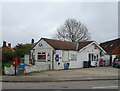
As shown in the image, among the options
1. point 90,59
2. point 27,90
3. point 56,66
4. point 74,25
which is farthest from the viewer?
point 74,25

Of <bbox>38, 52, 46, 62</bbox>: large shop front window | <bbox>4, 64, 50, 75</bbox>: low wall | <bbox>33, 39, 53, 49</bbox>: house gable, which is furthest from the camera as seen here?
<bbox>38, 52, 46, 62</bbox>: large shop front window

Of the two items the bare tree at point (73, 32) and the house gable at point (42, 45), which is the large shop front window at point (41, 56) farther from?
the bare tree at point (73, 32)

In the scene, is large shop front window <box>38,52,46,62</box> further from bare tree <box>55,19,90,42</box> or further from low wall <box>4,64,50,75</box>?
bare tree <box>55,19,90,42</box>

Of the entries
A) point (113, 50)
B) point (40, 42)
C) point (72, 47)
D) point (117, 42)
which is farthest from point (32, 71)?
point (117, 42)

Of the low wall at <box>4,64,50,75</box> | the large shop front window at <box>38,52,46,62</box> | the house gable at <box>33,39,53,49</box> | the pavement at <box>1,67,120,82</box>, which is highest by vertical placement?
the house gable at <box>33,39,53,49</box>

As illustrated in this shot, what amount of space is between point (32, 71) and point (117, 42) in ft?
85.0

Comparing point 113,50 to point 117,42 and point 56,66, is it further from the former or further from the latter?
point 56,66

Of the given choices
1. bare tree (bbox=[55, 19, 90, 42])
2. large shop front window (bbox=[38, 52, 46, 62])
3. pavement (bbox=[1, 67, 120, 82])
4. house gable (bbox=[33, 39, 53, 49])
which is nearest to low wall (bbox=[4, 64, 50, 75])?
pavement (bbox=[1, 67, 120, 82])

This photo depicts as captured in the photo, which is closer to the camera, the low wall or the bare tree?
the low wall

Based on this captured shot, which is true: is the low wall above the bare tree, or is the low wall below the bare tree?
below

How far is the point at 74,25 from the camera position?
47.3 m

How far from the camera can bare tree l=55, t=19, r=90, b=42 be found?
46.2m

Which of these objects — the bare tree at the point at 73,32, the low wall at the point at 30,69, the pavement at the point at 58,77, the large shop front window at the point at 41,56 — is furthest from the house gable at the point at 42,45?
the bare tree at the point at 73,32

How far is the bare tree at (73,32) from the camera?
46.2 meters
